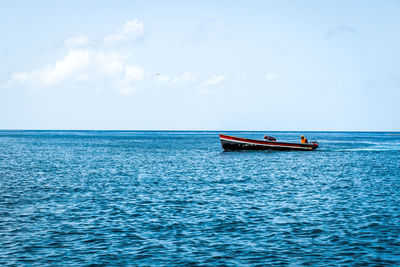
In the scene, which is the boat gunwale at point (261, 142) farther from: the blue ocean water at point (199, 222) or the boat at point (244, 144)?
the blue ocean water at point (199, 222)

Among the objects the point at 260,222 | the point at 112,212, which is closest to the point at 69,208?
the point at 112,212

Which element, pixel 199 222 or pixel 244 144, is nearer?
pixel 199 222

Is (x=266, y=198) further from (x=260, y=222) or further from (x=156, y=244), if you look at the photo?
(x=156, y=244)

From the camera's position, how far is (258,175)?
40.9 meters

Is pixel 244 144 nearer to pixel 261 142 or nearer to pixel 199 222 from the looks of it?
pixel 261 142

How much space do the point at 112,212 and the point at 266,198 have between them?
10.1m

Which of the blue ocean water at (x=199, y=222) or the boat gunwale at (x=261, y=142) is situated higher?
the boat gunwale at (x=261, y=142)

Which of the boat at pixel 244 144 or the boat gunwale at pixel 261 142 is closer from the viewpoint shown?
the boat at pixel 244 144

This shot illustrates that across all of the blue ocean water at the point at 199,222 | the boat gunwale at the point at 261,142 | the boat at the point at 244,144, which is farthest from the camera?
the boat gunwale at the point at 261,142

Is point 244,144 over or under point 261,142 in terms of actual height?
under

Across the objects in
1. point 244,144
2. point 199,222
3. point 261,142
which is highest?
point 261,142

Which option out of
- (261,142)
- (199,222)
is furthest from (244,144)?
(199,222)

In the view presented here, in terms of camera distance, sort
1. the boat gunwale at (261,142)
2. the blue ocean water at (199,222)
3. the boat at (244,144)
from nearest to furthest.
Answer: the blue ocean water at (199,222) → the boat at (244,144) → the boat gunwale at (261,142)

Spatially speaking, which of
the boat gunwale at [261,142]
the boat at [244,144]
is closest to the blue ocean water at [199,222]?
the boat at [244,144]
